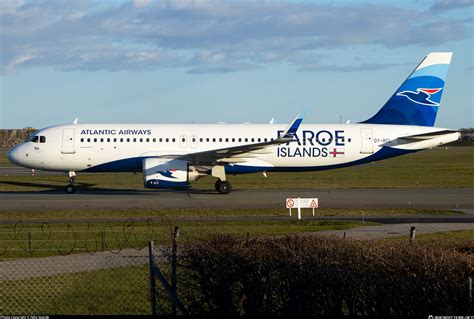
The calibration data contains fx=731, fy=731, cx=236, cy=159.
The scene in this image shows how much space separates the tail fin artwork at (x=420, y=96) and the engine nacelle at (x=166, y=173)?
12590mm

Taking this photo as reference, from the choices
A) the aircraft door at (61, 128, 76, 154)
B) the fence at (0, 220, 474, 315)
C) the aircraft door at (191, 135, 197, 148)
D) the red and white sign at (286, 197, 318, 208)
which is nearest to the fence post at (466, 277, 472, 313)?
the fence at (0, 220, 474, 315)

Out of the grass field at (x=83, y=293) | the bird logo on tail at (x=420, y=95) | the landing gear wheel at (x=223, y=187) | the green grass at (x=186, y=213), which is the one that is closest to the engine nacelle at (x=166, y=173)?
the landing gear wheel at (x=223, y=187)

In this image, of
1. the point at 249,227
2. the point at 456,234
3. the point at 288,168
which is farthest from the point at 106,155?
the point at 456,234

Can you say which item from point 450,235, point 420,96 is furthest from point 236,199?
point 450,235

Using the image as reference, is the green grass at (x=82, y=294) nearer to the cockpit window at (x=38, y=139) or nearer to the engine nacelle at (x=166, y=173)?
the engine nacelle at (x=166, y=173)

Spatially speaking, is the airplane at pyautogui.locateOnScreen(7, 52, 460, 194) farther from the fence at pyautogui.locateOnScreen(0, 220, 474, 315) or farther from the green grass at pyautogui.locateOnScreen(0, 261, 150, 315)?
the fence at pyautogui.locateOnScreen(0, 220, 474, 315)

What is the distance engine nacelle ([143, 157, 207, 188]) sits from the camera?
1479 inches

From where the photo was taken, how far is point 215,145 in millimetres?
41562

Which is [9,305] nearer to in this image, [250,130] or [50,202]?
[50,202]

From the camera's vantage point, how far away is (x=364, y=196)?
127 feet

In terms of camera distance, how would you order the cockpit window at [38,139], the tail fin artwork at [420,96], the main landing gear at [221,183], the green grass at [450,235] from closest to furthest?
the green grass at [450,235] → the main landing gear at [221,183] → the cockpit window at [38,139] → the tail fin artwork at [420,96]

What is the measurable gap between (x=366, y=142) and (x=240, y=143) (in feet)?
23.8

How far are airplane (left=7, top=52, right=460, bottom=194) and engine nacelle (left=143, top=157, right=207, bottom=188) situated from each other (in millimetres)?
758

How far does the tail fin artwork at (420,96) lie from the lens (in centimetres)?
4322
